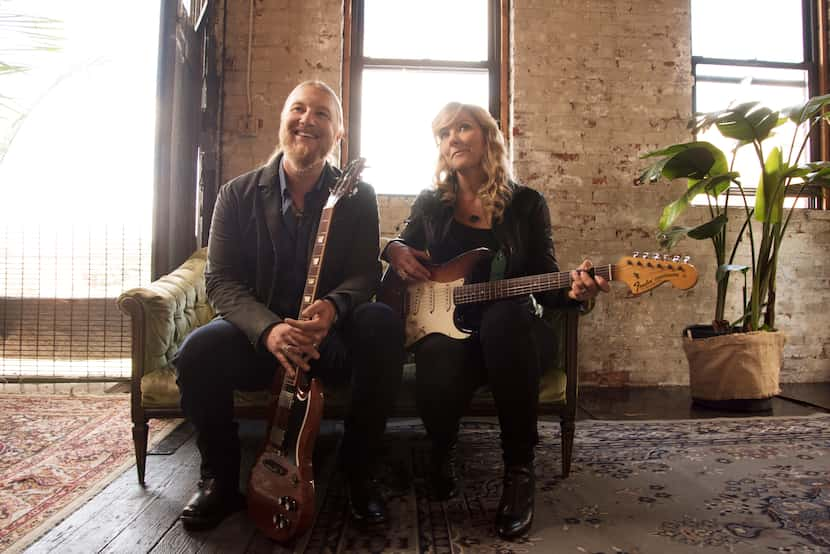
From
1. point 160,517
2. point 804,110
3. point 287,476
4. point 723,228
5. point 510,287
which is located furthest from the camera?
point 723,228

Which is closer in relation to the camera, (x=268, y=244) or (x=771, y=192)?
(x=268, y=244)

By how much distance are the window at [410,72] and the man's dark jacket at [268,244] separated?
5.66ft

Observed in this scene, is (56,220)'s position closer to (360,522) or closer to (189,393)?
(189,393)

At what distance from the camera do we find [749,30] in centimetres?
366

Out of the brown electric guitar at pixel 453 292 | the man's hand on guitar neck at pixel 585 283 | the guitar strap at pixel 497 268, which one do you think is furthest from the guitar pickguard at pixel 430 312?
the man's hand on guitar neck at pixel 585 283

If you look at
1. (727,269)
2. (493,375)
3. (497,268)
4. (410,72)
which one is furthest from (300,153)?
(727,269)

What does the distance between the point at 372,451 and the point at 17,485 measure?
1176 millimetres

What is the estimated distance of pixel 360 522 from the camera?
4.64 ft

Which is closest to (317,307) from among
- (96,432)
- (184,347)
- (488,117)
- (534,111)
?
(184,347)

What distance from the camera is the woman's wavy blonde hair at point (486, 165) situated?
1.93 m

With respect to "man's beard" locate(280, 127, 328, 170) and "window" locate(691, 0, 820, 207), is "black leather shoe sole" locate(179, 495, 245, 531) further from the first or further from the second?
"window" locate(691, 0, 820, 207)

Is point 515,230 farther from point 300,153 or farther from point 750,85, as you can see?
point 750,85

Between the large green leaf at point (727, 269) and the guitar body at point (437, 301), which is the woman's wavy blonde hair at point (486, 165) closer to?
the guitar body at point (437, 301)

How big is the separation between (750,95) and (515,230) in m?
2.85
